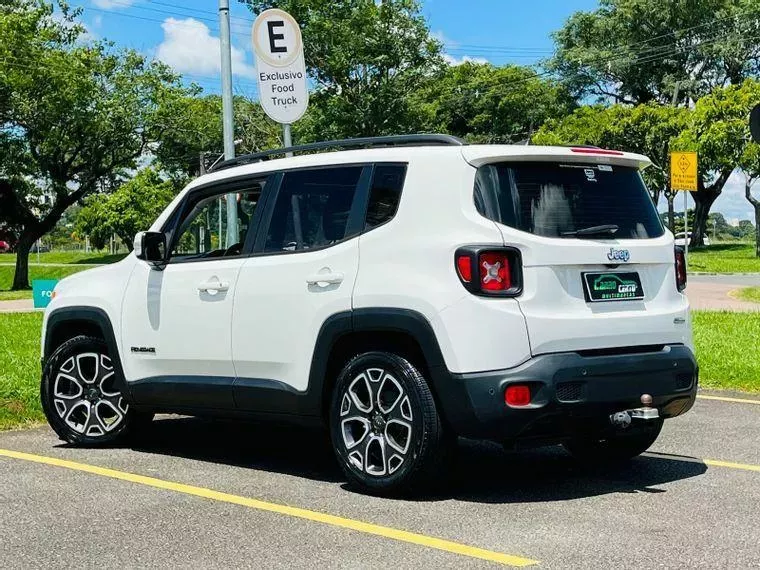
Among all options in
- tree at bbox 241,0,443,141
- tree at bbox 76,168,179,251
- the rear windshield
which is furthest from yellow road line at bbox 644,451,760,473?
tree at bbox 76,168,179,251

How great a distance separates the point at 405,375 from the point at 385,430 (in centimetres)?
36

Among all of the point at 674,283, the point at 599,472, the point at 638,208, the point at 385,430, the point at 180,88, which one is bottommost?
the point at 599,472

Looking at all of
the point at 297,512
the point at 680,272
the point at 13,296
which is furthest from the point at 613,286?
the point at 13,296

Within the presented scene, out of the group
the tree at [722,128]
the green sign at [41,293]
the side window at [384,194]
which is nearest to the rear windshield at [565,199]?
the side window at [384,194]

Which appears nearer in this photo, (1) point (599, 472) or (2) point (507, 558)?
(2) point (507, 558)

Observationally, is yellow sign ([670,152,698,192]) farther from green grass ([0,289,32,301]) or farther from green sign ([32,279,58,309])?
green grass ([0,289,32,301])

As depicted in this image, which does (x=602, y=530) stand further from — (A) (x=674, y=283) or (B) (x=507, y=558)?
(A) (x=674, y=283)

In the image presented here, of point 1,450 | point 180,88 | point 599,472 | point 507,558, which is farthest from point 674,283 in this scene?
point 180,88

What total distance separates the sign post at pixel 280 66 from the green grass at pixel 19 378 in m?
3.33

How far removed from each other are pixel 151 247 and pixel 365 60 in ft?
131

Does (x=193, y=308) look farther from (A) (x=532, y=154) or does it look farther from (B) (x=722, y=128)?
(B) (x=722, y=128)

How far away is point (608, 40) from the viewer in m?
58.3

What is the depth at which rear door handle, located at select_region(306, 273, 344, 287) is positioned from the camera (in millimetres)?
5848

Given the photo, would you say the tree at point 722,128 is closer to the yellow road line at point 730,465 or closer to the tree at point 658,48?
the tree at point 658,48
